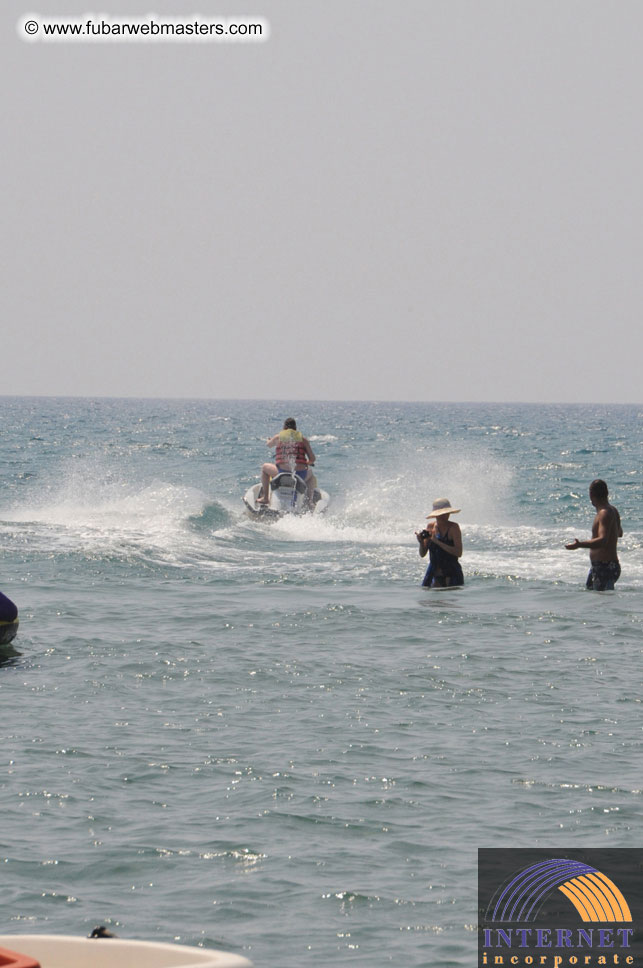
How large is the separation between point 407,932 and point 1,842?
7.30 feet

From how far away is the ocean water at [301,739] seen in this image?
5.71 m

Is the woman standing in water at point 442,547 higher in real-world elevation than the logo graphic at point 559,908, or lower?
higher

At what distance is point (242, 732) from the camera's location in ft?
27.6

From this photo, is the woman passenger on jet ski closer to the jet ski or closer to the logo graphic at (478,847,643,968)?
the jet ski

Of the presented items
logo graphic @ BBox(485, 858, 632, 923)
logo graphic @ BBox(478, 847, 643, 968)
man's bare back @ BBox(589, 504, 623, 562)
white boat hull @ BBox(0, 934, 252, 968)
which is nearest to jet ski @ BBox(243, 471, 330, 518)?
man's bare back @ BBox(589, 504, 623, 562)

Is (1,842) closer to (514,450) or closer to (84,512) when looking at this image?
(84,512)

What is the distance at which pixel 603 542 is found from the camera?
14.4 m

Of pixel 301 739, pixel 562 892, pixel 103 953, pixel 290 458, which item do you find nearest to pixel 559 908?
pixel 562 892

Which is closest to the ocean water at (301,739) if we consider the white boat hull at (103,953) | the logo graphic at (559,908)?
the logo graphic at (559,908)

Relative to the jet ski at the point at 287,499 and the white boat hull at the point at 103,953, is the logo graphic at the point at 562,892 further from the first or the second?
the jet ski at the point at 287,499

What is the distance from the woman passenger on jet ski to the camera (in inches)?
900

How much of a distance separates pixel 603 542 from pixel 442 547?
1.88 metres

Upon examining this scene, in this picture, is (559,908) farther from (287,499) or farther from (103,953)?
(287,499)

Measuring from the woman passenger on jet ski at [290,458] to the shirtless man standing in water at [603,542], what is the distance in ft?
28.2
